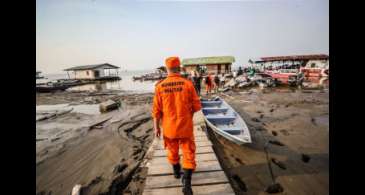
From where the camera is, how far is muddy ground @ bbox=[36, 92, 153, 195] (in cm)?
415

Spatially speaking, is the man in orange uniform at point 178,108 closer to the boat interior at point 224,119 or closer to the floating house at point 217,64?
the boat interior at point 224,119

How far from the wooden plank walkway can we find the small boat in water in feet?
3.67

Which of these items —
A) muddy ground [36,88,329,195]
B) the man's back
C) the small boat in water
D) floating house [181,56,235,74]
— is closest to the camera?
the man's back

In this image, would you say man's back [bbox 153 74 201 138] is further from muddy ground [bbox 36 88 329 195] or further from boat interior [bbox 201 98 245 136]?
boat interior [bbox 201 98 245 136]

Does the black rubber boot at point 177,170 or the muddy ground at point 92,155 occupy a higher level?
the black rubber boot at point 177,170

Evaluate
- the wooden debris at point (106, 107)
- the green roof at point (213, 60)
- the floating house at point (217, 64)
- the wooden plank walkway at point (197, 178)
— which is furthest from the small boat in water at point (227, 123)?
the green roof at point (213, 60)

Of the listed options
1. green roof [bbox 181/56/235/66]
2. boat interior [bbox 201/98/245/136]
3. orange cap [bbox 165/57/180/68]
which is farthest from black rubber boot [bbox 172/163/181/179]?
green roof [bbox 181/56/235/66]

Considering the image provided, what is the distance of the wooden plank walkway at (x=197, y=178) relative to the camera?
269cm

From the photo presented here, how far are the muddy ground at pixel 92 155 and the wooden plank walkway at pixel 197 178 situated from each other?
0.85 m

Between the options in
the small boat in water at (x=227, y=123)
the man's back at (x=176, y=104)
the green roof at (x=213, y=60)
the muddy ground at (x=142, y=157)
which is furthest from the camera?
the green roof at (x=213, y=60)

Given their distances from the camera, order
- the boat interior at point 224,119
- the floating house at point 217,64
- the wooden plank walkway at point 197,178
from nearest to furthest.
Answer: the wooden plank walkway at point 197,178
the boat interior at point 224,119
the floating house at point 217,64
